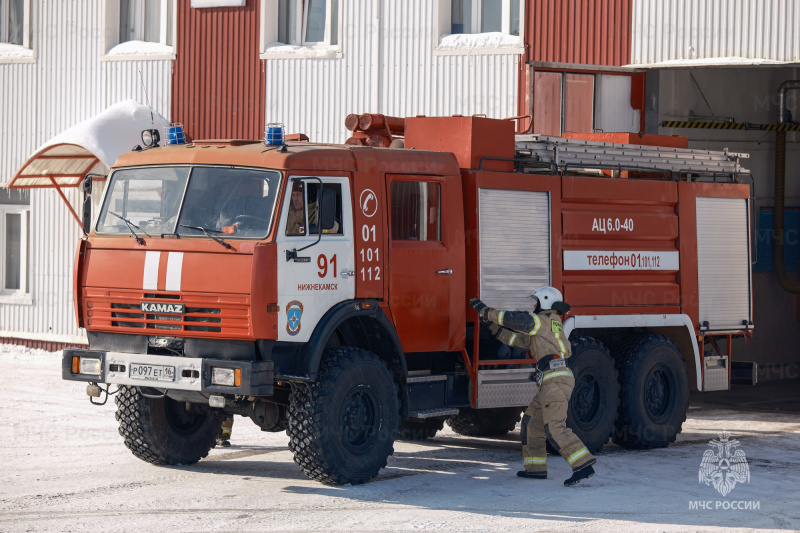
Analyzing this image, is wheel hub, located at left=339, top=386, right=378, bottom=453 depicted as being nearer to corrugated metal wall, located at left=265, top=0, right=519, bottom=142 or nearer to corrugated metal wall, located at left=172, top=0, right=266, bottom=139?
corrugated metal wall, located at left=265, top=0, right=519, bottom=142

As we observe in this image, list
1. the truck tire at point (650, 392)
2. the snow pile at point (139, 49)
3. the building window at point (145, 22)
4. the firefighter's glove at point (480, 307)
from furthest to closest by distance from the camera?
the building window at point (145, 22), the snow pile at point (139, 49), the truck tire at point (650, 392), the firefighter's glove at point (480, 307)

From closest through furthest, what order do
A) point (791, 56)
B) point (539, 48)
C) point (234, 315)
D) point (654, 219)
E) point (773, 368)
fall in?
1. point (234, 315)
2. point (654, 219)
3. point (791, 56)
4. point (539, 48)
5. point (773, 368)

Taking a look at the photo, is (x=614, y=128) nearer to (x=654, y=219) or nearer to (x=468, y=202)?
(x=654, y=219)

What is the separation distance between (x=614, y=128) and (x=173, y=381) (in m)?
9.82

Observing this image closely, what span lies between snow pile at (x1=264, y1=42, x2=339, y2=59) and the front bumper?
370 inches

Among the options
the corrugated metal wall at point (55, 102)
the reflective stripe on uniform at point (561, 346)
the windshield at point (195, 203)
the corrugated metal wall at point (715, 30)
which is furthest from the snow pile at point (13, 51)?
the reflective stripe on uniform at point (561, 346)

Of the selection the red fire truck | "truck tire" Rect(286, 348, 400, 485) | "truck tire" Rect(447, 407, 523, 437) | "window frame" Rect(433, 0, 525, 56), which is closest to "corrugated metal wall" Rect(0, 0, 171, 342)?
"window frame" Rect(433, 0, 525, 56)

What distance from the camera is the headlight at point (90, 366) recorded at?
31.9 ft

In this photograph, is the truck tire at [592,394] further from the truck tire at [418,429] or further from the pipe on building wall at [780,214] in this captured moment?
the pipe on building wall at [780,214]

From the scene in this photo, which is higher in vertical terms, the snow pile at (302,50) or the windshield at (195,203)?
the snow pile at (302,50)

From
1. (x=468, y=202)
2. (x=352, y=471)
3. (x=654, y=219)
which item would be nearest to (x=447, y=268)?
(x=468, y=202)

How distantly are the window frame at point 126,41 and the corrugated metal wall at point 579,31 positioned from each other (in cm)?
606

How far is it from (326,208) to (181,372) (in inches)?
71.3

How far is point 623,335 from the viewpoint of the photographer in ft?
41.4
